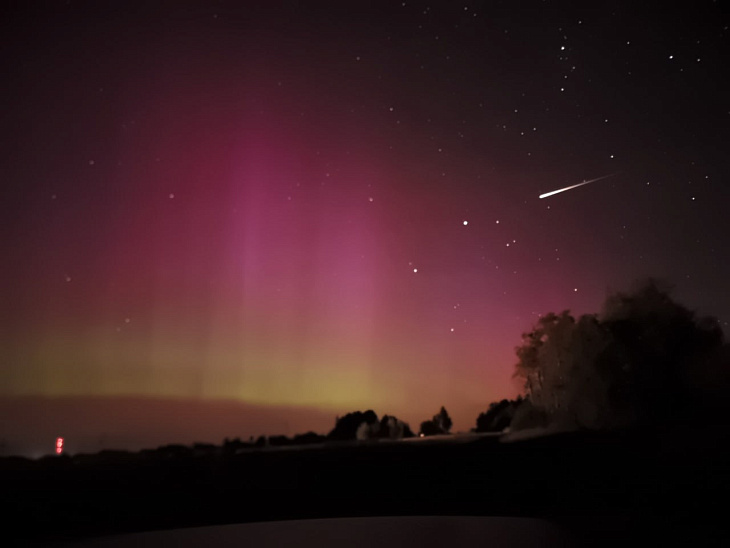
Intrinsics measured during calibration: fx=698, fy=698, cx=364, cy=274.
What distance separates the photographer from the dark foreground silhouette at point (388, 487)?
1355 cm

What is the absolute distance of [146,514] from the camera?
14602mm

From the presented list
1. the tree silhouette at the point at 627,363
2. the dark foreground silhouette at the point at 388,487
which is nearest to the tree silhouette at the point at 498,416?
the tree silhouette at the point at 627,363

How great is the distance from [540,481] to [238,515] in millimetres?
7377

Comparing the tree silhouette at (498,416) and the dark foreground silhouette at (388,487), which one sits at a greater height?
the tree silhouette at (498,416)

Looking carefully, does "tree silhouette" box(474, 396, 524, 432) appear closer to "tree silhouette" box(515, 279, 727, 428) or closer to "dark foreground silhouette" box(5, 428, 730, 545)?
"tree silhouette" box(515, 279, 727, 428)

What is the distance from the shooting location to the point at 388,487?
58.2 feet

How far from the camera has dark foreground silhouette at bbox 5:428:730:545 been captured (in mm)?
13547

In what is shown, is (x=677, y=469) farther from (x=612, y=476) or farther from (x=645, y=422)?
(x=645, y=422)

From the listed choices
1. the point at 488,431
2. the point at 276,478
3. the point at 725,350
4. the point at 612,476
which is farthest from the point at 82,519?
the point at 725,350

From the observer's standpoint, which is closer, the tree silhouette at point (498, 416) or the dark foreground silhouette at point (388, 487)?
the dark foreground silhouette at point (388, 487)

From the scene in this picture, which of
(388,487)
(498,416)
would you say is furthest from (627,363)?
(388,487)

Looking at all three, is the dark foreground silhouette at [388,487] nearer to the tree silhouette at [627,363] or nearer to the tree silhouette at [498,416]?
the tree silhouette at [627,363]

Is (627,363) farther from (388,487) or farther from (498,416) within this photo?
(388,487)

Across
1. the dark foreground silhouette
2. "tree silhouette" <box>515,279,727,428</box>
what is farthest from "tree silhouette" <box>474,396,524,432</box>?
the dark foreground silhouette
